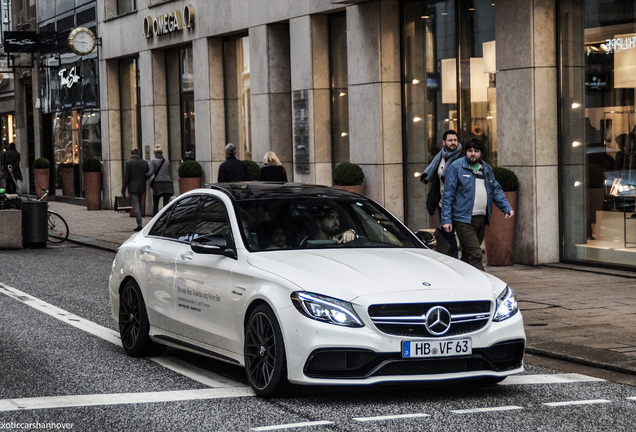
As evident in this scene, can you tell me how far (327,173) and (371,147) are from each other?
2.32 m

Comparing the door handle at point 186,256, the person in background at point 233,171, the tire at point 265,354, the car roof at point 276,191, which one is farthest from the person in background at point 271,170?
the tire at point 265,354

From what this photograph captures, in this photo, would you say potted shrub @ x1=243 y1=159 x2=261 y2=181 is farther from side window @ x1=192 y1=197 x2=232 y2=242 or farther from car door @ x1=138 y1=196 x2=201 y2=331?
side window @ x1=192 y1=197 x2=232 y2=242

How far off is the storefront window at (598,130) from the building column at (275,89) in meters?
9.00

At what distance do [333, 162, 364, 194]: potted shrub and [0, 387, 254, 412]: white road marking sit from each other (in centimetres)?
1246

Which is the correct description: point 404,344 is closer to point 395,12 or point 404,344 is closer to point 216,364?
point 216,364

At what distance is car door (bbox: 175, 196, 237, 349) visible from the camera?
27.5 feet

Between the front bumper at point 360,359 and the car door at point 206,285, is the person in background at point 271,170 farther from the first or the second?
the front bumper at point 360,359

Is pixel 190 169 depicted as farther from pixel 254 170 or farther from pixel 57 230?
pixel 57 230

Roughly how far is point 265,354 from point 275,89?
17.4 m

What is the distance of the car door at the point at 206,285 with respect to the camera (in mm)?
8383

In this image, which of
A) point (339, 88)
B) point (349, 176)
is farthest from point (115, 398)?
point (339, 88)

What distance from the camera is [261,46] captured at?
24953 mm

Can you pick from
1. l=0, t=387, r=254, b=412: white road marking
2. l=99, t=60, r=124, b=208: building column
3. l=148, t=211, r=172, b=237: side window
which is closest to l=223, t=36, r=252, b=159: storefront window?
l=99, t=60, r=124, b=208: building column

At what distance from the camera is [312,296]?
754 centimetres
